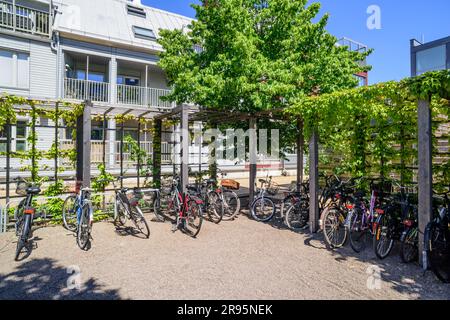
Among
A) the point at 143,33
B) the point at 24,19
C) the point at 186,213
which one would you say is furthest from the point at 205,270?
the point at 143,33

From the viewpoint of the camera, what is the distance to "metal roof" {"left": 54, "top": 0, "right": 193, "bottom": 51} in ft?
48.8

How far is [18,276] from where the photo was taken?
422 cm

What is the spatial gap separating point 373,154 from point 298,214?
2.22m

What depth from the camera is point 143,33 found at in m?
17.5

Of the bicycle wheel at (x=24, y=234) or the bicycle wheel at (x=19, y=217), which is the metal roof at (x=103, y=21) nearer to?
the bicycle wheel at (x=19, y=217)

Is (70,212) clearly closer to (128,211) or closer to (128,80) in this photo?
(128,211)

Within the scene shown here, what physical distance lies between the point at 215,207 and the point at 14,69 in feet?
41.0

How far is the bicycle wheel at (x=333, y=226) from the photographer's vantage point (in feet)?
17.8

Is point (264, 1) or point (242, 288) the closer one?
Result: point (242, 288)

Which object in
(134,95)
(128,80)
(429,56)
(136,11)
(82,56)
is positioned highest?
(136,11)

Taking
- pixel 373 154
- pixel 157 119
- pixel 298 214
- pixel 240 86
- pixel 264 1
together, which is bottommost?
pixel 298 214
